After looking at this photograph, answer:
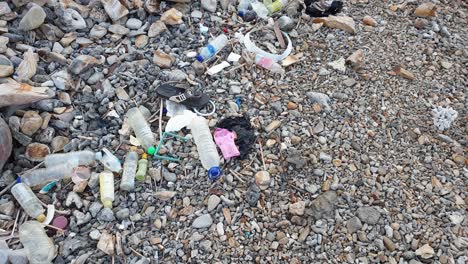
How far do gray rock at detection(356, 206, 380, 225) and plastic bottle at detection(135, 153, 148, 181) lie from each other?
3.69ft

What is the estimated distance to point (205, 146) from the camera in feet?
7.95

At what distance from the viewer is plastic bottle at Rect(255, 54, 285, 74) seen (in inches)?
114

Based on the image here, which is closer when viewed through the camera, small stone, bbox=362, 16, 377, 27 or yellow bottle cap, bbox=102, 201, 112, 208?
yellow bottle cap, bbox=102, 201, 112, 208

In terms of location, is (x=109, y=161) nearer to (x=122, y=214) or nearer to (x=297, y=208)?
(x=122, y=214)

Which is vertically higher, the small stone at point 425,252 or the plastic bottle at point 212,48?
the plastic bottle at point 212,48

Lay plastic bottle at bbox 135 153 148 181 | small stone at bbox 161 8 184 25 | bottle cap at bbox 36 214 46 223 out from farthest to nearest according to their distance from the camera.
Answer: small stone at bbox 161 8 184 25 → plastic bottle at bbox 135 153 148 181 → bottle cap at bbox 36 214 46 223

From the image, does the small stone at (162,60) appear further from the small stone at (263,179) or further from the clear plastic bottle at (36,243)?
the clear plastic bottle at (36,243)

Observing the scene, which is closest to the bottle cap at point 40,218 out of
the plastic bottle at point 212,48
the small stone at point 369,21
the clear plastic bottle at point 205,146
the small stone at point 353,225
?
the clear plastic bottle at point 205,146

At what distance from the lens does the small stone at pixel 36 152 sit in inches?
93.0

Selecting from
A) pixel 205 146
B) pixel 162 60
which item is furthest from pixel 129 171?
pixel 162 60

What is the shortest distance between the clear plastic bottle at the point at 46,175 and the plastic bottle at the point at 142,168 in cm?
36

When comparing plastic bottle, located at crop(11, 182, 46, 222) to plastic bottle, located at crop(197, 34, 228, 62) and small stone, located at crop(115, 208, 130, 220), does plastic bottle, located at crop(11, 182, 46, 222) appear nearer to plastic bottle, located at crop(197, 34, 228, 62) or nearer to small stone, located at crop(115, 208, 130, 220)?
small stone, located at crop(115, 208, 130, 220)

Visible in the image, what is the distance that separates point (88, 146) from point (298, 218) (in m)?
1.20

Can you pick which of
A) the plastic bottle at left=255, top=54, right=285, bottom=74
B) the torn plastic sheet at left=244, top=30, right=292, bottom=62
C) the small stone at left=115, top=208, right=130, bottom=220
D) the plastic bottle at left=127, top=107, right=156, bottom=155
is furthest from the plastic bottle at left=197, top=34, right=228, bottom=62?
the small stone at left=115, top=208, right=130, bottom=220
